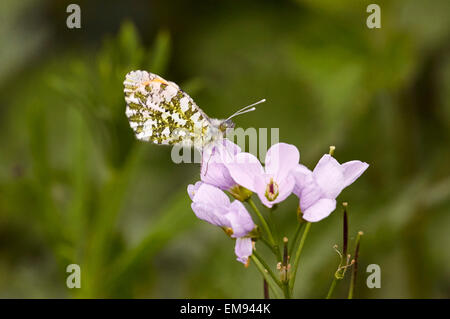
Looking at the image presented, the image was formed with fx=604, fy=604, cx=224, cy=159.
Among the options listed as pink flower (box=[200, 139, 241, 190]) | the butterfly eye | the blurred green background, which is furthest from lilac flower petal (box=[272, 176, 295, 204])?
the blurred green background

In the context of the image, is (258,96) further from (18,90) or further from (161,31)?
(18,90)

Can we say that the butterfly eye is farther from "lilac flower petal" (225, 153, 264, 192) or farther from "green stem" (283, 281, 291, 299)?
"green stem" (283, 281, 291, 299)

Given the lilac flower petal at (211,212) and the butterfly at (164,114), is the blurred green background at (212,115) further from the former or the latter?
the lilac flower petal at (211,212)

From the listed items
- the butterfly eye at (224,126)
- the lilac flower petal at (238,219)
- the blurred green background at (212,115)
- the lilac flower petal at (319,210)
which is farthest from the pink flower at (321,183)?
the blurred green background at (212,115)

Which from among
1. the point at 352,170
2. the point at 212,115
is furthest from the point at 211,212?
the point at 212,115

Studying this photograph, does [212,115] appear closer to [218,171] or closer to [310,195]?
[218,171]

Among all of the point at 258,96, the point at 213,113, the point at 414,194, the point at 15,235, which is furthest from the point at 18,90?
the point at 414,194
